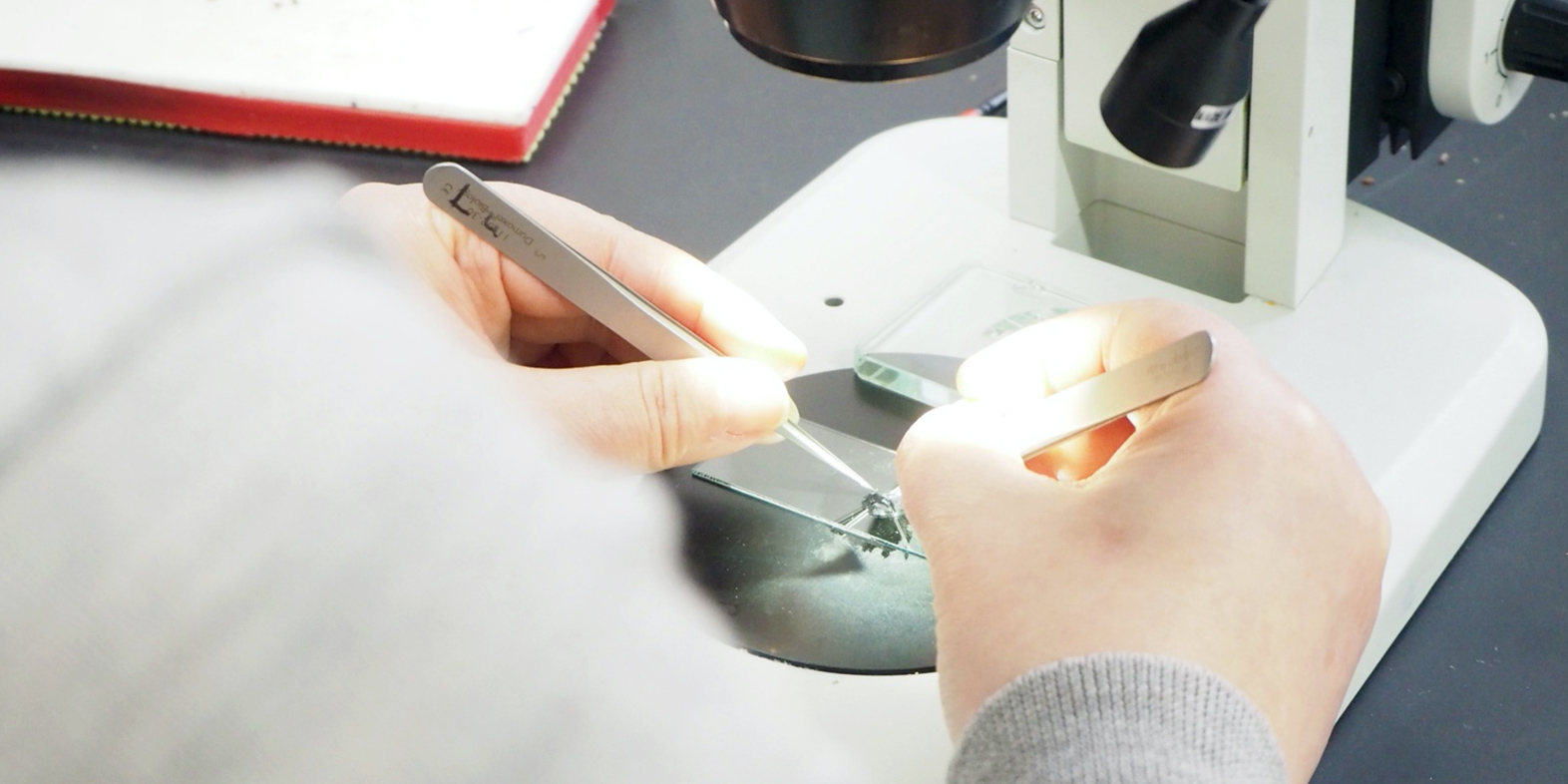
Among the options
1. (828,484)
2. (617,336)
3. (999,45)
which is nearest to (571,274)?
(617,336)

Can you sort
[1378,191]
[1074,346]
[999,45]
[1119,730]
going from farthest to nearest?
[1378,191], [1074,346], [999,45], [1119,730]

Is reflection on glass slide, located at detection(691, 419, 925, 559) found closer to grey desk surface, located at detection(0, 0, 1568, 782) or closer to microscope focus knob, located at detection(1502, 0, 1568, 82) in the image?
grey desk surface, located at detection(0, 0, 1568, 782)

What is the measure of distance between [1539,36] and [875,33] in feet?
1.66

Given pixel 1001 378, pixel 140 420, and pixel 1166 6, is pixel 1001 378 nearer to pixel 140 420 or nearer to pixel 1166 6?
pixel 1166 6

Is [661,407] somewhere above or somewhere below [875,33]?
below

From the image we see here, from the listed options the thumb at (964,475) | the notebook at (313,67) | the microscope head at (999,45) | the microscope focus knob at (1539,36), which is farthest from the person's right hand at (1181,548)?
the notebook at (313,67)

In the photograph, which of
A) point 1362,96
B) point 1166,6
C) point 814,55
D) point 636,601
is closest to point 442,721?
point 636,601

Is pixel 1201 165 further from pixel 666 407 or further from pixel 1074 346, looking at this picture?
pixel 666 407

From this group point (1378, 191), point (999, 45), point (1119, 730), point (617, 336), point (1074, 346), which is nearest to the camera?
point (1119, 730)

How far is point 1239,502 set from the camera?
0.62 metres

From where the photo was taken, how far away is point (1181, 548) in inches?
23.8

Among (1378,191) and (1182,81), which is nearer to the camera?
(1182,81)

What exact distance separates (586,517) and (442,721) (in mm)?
53

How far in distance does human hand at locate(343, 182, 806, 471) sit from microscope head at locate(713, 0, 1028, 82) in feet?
0.60
